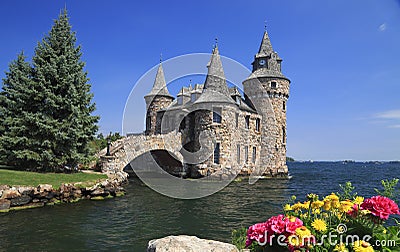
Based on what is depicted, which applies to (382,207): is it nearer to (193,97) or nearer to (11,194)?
(11,194)

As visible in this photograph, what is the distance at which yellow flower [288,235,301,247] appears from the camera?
2.93 metres

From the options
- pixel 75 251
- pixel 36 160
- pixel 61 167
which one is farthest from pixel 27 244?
pixel 61 167

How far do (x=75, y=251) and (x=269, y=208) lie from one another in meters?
10.7

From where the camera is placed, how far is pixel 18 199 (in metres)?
13.8

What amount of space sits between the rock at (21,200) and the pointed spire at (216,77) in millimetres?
20588

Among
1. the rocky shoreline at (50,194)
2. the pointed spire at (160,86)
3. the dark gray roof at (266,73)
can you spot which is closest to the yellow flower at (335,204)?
the rocky shoreline at (50,194)

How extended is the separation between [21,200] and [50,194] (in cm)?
159

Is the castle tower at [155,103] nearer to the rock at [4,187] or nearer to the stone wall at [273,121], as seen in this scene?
the stone wall at [273,121]

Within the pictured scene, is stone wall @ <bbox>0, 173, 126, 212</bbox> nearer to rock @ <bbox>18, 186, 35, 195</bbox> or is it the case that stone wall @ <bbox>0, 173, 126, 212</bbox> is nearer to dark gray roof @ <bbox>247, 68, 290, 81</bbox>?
rock @ <bbox>18, 186, 35, 195</bbox>

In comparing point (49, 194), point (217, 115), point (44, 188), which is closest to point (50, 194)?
point (49, 194)

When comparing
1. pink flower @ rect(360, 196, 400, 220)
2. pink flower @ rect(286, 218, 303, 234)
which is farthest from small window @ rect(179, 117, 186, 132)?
pink flower @ rect(286, 218, 303, 234)

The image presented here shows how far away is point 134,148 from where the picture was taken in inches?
1101

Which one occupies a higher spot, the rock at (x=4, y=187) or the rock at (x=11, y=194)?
the rock at (x=4, y=187)

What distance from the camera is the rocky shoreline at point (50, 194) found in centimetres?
1352
